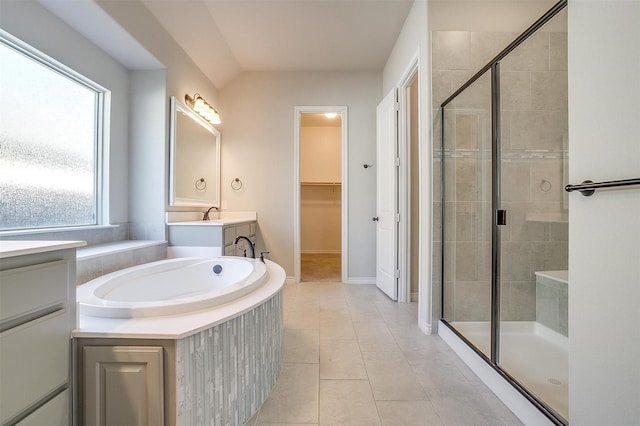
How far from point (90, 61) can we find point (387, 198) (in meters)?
2.86

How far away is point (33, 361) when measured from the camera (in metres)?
0.84

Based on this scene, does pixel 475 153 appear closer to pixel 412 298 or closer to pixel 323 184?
pixel 412 298

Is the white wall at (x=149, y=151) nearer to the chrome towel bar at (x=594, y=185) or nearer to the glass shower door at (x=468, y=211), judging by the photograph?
the glass shower door at (x=468, y=211)

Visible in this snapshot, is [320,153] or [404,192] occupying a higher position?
[320,153]

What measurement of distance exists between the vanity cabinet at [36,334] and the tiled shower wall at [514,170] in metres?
2.22

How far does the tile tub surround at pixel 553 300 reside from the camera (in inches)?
74.2

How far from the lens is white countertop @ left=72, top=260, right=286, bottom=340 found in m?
0.98

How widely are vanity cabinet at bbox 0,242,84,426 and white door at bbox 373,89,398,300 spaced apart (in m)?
2.61

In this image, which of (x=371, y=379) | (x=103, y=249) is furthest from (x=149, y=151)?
(x=371, y=379)

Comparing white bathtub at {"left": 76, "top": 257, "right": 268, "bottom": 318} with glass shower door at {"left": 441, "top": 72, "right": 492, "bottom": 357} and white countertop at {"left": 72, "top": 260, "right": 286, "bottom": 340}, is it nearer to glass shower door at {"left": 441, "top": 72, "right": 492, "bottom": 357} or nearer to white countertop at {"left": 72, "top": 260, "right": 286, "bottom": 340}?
white countertop at {"left": 72, "top": 260, "right": 286, "bottom": 340}

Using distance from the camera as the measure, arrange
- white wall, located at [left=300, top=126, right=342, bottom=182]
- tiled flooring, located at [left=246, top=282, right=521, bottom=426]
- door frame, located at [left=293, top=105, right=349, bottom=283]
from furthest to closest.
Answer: white wall, located at [left=300, top=126, right=342, bottom=182] < door frame, located at [left=293, top=105, right=349, bottom=283] < tiled flooring, located at [left=246, top=282, right=521, bottom=426]

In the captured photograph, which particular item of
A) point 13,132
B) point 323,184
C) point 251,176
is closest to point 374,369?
point 13,132

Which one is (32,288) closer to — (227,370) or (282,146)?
(227,370)

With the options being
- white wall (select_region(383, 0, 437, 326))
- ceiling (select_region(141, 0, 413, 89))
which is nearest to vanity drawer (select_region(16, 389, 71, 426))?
white wall (select_region(383, 0, 437, 326))
